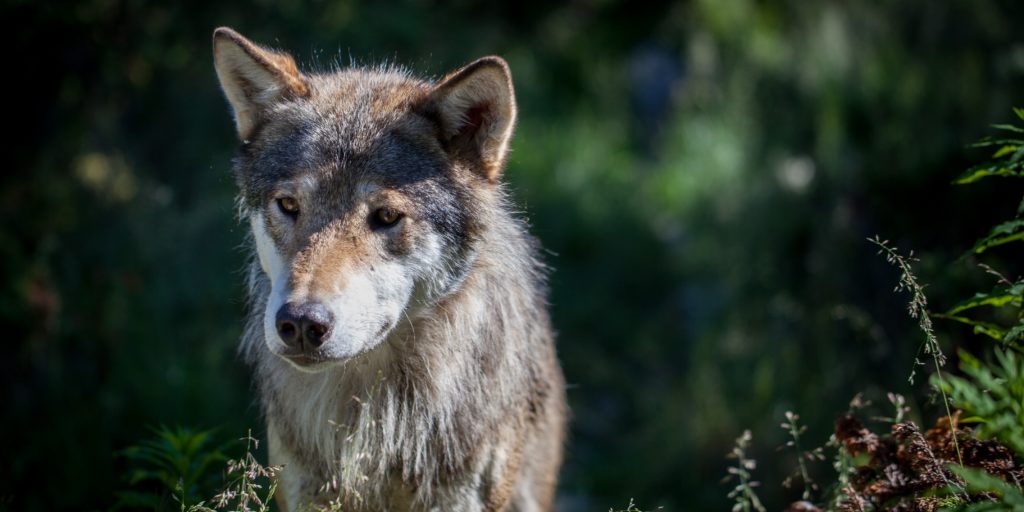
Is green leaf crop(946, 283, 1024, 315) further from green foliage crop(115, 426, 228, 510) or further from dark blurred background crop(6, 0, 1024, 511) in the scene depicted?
green foliage crop(115, 426, 228, 510)

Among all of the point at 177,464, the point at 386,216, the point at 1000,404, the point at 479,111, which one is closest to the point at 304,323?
the point at 386,216

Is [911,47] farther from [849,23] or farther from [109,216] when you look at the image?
[109,216]

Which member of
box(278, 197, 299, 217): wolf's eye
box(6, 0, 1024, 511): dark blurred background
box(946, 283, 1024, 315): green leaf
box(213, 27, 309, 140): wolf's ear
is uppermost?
box(213, 27, 309, 140): wolf's ear

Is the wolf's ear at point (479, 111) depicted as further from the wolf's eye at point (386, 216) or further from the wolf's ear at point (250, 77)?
the wolf's ear at point (250, 77)

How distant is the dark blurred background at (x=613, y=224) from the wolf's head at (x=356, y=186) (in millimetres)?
1084

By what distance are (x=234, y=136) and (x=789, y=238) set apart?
439cm

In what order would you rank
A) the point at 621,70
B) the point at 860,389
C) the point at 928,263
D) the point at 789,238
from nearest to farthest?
the point at 928,263
the point at 860,389
the point at 789,238
the point at 621,70

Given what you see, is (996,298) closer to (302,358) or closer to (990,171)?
(990,171)

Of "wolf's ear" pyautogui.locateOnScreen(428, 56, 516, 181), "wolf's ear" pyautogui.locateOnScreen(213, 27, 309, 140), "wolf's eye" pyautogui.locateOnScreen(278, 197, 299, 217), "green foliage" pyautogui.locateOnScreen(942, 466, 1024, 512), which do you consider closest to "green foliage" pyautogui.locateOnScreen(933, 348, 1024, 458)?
"green foliage" pyautogui.locateOnScreen(942, 466, 1024, 512)

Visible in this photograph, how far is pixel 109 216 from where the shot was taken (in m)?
6.98

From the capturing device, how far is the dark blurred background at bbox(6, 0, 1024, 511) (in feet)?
18.0

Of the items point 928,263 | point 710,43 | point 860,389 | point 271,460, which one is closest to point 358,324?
point 271,460

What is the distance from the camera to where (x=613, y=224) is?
26.8 feet

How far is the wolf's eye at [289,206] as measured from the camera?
346cm
